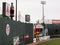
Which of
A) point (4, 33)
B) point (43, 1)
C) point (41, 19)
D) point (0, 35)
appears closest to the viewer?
point (0, 35)

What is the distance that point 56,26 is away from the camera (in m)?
65.1

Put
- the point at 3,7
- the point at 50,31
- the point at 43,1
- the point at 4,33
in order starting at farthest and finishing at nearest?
the point at 43,1 → the point at 50,31 → the point at 3,7 → the point at 4,33

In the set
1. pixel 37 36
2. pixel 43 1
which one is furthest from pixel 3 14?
pixel 43 1

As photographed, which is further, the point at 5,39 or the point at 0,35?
the point at 5,39

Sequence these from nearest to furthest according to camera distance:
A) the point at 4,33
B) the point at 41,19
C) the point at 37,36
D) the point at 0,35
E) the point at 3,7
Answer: the point at 0,35 < the point at 4,33 < the point at 3,7 < the point at 37,36 < the point at 41,19

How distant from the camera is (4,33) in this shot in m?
13.1

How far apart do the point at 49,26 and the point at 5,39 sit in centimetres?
5180

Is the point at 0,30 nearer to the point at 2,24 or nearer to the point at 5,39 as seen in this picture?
the point at 2,24

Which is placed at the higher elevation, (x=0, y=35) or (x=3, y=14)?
(x=3, y=14)

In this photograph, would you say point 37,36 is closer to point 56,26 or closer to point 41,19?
point 56,26

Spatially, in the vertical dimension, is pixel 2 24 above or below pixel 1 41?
above

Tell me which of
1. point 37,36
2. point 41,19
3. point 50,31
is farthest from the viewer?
point 41,19

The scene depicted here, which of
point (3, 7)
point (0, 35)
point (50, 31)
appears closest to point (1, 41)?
point (0, 35)

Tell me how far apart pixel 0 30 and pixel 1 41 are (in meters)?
0.54
